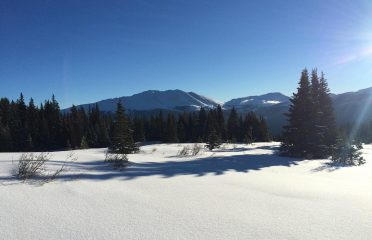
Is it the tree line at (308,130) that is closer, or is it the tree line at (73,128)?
the tree line at (308,130)

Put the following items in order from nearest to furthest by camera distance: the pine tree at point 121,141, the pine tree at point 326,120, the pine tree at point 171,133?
1. the pine tree at point 121,141
2. the pine tree at point 326,120
3. the pine tree at point 171,133

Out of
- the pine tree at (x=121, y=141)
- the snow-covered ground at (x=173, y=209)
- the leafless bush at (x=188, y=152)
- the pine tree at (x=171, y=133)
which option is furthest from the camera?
the pine tree at (x=171, y=133)

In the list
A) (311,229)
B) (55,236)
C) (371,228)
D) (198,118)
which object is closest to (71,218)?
(55,236)

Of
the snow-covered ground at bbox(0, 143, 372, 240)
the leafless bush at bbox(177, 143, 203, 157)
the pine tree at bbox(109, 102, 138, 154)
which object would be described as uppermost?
the pine tree at bbox(109, 102, 138, 154)

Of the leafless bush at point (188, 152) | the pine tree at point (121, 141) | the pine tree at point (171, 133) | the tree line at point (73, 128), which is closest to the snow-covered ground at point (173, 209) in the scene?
the leafless bush at point (188, 152)

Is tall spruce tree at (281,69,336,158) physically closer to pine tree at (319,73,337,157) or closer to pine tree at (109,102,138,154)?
pine tree at (319,73,337,157)

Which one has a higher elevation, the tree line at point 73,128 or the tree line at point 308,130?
the tree line at point 73,128

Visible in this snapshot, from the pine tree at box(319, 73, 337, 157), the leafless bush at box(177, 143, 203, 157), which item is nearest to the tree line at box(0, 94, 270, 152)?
the pine tree at box(319, 73, 337, 157)

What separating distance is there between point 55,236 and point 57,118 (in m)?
74.9

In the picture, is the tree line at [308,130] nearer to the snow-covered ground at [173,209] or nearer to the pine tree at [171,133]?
the snow-covered ground at [173,209]

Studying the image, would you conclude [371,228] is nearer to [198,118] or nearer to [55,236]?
[55,236]

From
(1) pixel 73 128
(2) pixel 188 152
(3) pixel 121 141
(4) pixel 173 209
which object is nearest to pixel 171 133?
(1) pixel 73 128

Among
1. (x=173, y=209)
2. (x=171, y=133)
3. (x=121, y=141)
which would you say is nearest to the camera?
(x=173, y=209)

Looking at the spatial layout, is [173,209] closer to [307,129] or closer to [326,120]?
[307,129]
